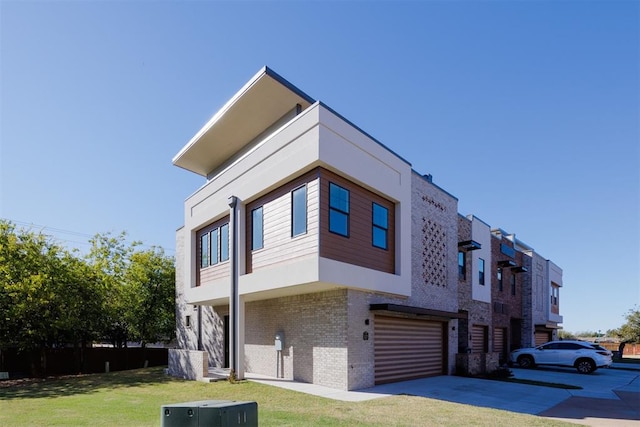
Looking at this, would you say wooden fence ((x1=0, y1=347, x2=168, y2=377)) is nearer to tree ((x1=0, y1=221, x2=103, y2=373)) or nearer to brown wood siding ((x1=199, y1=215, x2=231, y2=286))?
tree ((x1=0, y1=221, x2=103, y2=373))

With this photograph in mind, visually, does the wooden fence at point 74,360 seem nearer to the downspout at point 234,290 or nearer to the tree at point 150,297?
the tree at point 150,297

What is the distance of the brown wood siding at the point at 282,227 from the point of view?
44.0 feet

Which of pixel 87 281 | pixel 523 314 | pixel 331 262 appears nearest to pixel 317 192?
pixel 331 262

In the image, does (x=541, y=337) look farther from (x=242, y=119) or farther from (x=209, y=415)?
(x=209, y=415)

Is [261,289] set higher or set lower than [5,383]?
higher

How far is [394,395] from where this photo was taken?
12.9 metres

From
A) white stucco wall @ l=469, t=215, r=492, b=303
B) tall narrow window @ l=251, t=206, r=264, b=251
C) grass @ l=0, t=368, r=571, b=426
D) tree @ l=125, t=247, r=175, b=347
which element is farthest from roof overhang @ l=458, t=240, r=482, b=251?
tree @ l=125, t=247, r=175, b=347

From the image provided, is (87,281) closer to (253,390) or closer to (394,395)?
(253,390)

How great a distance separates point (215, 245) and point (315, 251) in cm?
769

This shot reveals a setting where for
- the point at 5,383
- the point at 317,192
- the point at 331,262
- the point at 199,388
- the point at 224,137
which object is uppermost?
the point at 224,137

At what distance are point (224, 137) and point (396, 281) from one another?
9798mm

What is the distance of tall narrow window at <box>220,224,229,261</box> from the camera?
18484 mm

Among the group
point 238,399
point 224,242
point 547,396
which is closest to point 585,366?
point 547,396

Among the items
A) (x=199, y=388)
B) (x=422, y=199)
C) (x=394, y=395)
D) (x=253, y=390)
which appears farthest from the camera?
(x=422, y=199)
